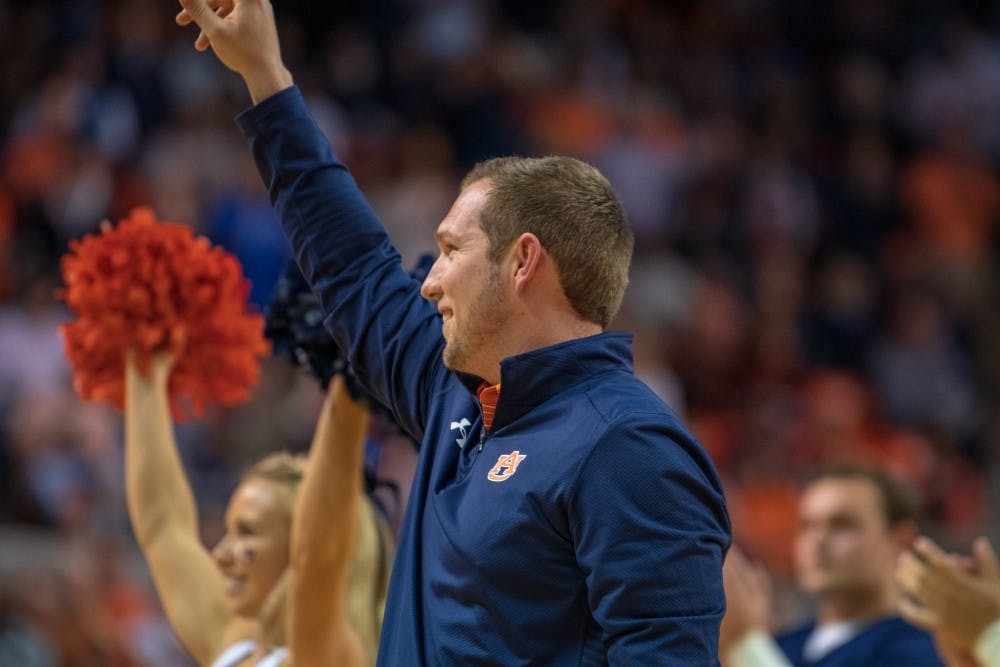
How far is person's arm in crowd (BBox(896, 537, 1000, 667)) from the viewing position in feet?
11.5

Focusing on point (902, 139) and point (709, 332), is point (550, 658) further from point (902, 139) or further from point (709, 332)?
point (902, 139)

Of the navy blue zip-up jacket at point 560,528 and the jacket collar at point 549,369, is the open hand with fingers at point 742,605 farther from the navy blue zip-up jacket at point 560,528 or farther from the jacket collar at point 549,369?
the jacket collar at point 549,369

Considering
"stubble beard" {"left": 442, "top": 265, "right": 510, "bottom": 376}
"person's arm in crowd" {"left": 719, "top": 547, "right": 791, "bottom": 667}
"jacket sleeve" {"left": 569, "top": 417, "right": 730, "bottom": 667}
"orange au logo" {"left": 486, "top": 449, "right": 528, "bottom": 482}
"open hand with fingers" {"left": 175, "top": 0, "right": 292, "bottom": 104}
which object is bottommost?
"person's arm in crowd" {"left": 719, "top": 547, "right": 791, "bottom": 667}

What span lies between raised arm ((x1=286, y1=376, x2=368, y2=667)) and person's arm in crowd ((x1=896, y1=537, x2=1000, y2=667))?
1.32 m

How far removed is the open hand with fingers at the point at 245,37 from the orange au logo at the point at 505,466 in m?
0.87

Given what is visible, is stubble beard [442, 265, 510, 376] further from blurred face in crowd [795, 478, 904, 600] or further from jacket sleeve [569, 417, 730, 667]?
blurred face in crowd [795, 478, 904, 600]

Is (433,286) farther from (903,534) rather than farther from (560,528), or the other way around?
(903,534)

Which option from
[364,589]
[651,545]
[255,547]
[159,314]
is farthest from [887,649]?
[651,545]

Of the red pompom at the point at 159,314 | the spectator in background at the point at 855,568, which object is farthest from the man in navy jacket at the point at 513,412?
the spectator in background at the point at 855,568

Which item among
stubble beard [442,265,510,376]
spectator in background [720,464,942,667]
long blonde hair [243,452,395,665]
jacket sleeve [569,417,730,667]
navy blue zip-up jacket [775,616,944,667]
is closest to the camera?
jacket sleeve [569,417,730,667]

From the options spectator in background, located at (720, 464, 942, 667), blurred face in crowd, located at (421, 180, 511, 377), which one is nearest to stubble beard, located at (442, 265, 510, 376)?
blurred face in crowd, located at (421, 180, 511, 377)

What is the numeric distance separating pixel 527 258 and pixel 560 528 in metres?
0.45

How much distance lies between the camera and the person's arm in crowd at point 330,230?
2861 mm

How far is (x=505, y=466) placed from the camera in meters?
2.46
